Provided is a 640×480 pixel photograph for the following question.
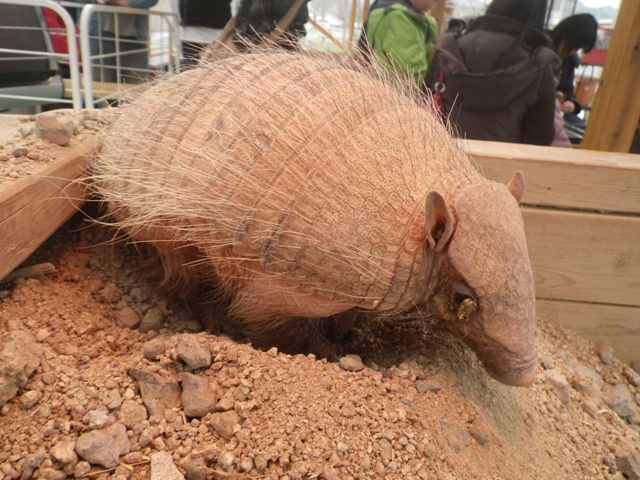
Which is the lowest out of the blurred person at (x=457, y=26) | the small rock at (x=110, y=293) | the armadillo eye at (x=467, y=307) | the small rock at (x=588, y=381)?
the small rock at (x=588, y=381)

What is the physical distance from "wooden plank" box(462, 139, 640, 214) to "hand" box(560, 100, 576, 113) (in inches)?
44.9

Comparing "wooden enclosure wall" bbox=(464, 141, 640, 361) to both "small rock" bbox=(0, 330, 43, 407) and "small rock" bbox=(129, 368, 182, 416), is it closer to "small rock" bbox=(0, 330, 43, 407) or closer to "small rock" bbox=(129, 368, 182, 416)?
"small rock" bbox=(129, 368, 182, 416)

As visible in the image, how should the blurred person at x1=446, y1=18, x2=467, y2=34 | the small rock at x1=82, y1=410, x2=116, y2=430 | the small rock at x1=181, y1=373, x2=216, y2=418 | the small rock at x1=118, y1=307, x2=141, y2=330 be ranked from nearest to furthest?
the small rock at x1=82, y1=410, x2=116, y2=430
the small rock at x1=181, y1=373, x2=216, y2=418
the small rock at x1=118, y1=307, x2=141, y2=330
the blurred person at x1=446, y1=18, x2=467, y2=34

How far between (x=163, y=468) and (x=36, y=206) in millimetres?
1149

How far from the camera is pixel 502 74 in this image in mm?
3037

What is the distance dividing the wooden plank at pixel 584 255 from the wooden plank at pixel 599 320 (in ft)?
0.16

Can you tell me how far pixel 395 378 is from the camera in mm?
1748

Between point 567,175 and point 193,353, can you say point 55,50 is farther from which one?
point 567,175

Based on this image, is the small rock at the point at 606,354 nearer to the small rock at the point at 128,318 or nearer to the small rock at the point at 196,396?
the small rock at the point at 196,396

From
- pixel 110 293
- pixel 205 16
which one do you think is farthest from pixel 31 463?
pixel 205 16

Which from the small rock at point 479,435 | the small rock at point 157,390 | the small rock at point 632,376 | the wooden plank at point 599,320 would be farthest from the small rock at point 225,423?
the small rock at point 632,376

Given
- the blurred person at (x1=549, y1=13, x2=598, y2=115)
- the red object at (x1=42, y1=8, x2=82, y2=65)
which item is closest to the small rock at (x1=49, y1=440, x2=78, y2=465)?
the blurred person at (x1=549, y1=13, x2=598, y2=115)

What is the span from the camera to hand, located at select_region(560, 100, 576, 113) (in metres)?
3.67

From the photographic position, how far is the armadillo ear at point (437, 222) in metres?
1.51
